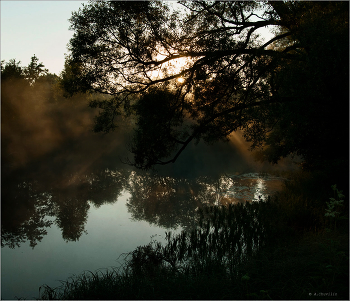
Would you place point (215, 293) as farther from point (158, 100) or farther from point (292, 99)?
point (158, 100)

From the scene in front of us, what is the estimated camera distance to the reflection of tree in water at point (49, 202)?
443 inches

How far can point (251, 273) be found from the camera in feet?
18.7

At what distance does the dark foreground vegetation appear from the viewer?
4.90m

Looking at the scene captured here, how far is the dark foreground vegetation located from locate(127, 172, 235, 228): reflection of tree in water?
196 centimetres

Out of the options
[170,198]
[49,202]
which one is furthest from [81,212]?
[170,198]

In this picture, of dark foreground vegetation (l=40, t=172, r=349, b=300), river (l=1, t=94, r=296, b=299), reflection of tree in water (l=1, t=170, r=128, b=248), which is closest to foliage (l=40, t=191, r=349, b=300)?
dark foreground vegetation (l=40, t=172, r=349, b=300)

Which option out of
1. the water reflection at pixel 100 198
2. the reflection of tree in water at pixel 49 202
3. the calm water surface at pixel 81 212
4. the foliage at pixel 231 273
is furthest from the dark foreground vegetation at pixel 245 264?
the reflection of tree in water at pixel 49 202

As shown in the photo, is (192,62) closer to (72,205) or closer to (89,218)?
(89,218)

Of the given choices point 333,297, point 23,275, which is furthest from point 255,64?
point 23,275

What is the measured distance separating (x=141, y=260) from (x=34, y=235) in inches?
216

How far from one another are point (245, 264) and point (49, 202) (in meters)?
13.0

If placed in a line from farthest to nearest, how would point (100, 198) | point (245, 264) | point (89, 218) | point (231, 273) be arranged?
point (100, 198)
point (89, 218)
point (245, 264)
point (231, 273)

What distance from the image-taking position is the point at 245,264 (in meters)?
6.36

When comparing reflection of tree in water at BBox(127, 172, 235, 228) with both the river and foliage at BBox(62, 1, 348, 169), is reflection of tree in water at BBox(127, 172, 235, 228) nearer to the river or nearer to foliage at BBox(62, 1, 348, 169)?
the river
